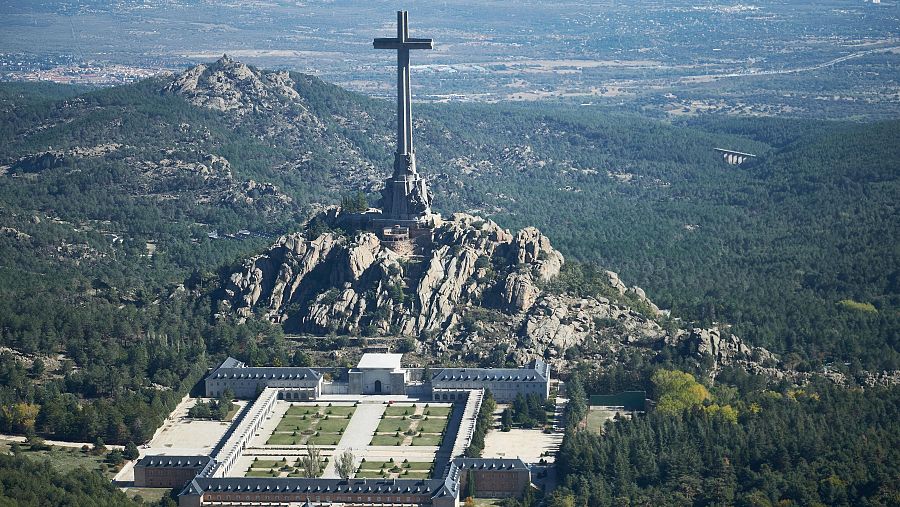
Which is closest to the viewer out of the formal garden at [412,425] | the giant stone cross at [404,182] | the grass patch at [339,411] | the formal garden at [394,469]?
the formal garden at [394,469]

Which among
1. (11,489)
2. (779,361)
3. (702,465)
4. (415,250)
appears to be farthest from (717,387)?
(11,489)

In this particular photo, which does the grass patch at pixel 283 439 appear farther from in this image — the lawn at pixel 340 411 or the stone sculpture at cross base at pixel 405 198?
the stone sculpture at cross base at pixel 405 198

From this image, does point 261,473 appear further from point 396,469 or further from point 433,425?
point 433,425

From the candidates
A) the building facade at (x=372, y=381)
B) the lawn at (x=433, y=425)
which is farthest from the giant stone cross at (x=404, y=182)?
the lawn at (x=433, y=425)

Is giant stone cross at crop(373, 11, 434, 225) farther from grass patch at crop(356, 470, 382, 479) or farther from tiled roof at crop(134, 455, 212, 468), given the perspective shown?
tiled roof at crop(134, 455, 212, 468)

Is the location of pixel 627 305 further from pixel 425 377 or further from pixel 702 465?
A: pixel 702 465

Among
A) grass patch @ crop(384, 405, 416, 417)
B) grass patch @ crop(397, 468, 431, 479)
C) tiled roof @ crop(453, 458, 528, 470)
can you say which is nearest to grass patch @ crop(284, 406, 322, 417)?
grass patch @ crop(384, 405, 416, 417)

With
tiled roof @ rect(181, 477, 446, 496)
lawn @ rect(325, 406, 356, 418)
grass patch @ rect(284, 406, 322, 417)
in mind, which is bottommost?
grass patch @ rect(284, 406, 322, 417)
